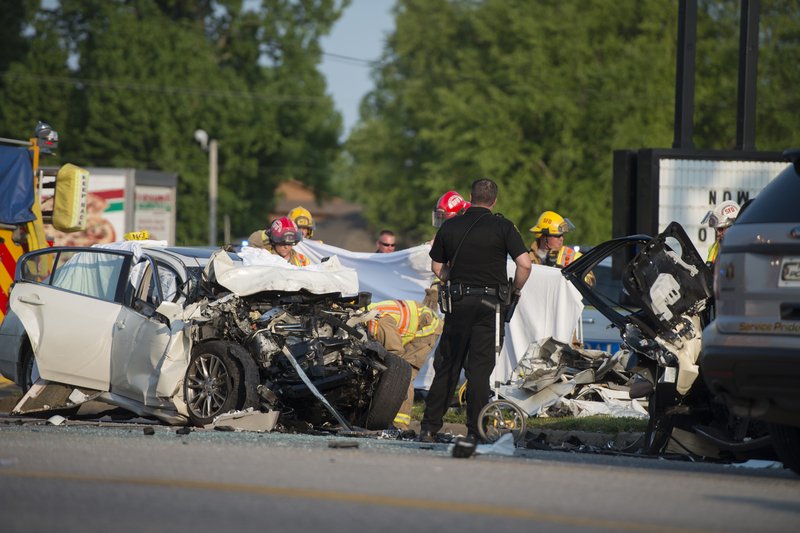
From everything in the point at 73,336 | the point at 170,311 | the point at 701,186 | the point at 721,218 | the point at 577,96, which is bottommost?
the point at 73,336

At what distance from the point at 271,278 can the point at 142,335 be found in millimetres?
1288

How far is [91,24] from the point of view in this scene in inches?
2381

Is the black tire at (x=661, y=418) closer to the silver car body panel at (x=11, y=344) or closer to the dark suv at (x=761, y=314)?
the dark suv at (x=761, y=314)

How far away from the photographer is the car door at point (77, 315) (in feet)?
41.5

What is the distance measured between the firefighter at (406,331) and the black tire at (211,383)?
4.68ft

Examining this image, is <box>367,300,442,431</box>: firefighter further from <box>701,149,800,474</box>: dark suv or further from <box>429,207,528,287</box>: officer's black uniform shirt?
<box>701,149,800,474</box>: dark suv

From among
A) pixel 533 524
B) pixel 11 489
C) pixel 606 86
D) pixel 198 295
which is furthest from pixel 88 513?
pixel 606 86

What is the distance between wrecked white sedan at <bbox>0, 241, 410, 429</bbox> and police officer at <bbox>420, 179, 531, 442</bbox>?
1.16 m

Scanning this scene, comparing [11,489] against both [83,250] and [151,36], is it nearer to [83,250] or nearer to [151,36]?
[83,250]

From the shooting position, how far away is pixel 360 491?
7.45 meters

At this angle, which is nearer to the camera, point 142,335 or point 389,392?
point 389,392

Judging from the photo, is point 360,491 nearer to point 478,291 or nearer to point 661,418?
point 478,291

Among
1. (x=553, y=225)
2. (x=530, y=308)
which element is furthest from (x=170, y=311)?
(x=553, y=225)

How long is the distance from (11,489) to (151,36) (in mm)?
53357
